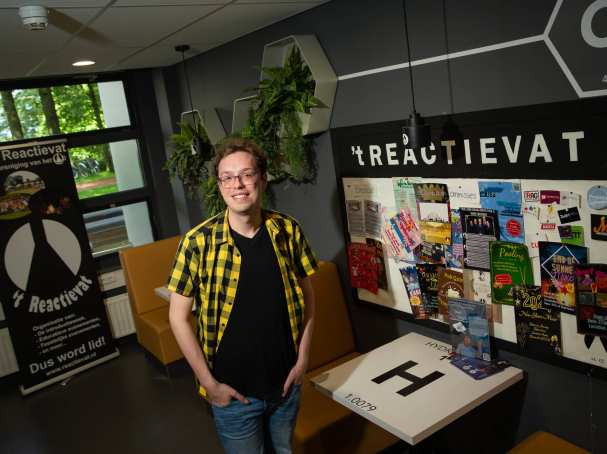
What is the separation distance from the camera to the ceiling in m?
2.61

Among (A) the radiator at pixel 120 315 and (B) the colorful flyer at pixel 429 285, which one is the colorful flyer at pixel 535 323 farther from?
(A) the radiator at pixel 120 315

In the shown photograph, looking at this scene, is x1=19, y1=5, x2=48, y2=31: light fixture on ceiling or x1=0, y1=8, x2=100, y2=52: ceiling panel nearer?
x1=19, y1=5, x2=48, y2=31: light fixture on ceiling

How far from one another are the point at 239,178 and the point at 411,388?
1.23 metres

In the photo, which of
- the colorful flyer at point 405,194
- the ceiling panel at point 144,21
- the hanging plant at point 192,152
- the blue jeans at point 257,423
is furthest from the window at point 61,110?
the blue jeans at point 257,423

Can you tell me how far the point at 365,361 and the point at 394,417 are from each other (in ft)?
1.74

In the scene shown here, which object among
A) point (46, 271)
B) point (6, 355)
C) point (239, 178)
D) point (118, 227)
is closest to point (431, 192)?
point (239, 178)

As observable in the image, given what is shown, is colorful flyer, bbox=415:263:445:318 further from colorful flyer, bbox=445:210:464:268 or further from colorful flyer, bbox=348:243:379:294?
colorful flyer, bbox=348:243:379:294

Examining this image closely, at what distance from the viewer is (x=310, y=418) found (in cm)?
289

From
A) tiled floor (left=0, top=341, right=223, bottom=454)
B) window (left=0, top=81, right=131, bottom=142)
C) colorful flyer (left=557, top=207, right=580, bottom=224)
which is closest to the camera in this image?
colorful flyer (left=557, top=207, right=580, bottom=224)

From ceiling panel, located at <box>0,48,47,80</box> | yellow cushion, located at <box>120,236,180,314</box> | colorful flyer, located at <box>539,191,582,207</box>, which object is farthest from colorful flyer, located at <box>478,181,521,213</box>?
yellow cushion, located at <box>120,236,180,314</box>

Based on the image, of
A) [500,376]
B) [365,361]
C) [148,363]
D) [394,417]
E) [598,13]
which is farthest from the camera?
[148,363]

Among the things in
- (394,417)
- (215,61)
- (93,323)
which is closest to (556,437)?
(394,417)

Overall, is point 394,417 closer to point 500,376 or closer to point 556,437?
point 500,376

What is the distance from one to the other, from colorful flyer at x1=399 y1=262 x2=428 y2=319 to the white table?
0.67 ft
